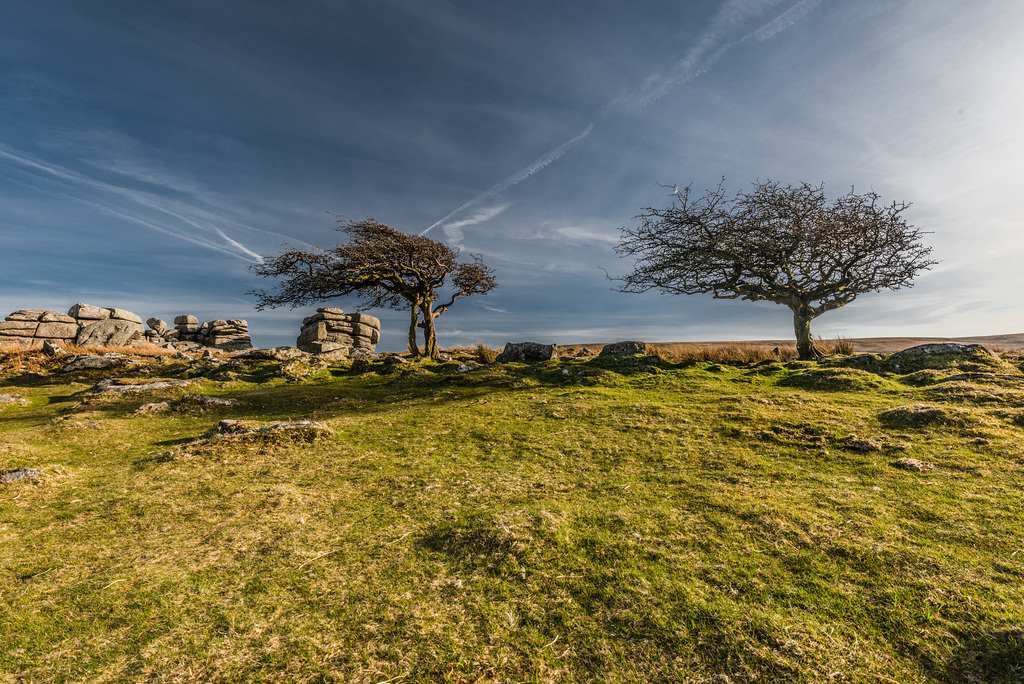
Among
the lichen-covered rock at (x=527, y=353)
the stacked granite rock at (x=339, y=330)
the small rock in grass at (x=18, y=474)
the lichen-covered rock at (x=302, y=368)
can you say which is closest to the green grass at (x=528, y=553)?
the small rock in grass at (x=18, y=474)

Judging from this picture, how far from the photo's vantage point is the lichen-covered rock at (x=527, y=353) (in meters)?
21.3

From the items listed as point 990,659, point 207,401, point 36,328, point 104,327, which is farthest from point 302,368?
point 36,328

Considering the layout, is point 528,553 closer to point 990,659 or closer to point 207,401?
point 990,659

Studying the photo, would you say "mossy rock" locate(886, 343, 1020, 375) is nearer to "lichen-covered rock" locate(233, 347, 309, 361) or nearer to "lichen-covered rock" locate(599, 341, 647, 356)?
"lichen-covered rock" locate(599, 341, 647, 356)

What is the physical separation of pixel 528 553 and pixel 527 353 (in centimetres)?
1732

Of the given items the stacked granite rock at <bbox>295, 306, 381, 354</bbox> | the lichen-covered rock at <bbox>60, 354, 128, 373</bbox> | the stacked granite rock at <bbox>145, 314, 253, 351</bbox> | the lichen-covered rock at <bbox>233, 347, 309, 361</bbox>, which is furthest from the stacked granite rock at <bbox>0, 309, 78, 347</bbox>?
the lichen-covered rock at <bbox>233, 347, 309, 361</bbox>

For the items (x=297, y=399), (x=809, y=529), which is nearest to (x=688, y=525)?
(x=809, y=529)

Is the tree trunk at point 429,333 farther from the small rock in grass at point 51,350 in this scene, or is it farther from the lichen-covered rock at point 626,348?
the small rock in grass at point 51,350

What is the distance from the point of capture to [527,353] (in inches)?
844

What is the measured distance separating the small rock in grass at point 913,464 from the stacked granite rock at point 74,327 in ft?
182

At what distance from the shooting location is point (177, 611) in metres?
3.49

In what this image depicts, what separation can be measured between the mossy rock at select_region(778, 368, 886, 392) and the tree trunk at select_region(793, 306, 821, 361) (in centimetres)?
886

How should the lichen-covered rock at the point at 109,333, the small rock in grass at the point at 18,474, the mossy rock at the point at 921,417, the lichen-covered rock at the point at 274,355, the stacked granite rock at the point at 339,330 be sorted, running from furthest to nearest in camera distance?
the stacked granite rock at the point at 339,330, the lichen-covered rock at the point at 109,333, the lichen-covered rock at the point at 274,355, the mossy rock at the point at 921,417, the small rock in grass at the point at 18,474

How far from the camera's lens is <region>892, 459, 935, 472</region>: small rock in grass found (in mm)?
6297
